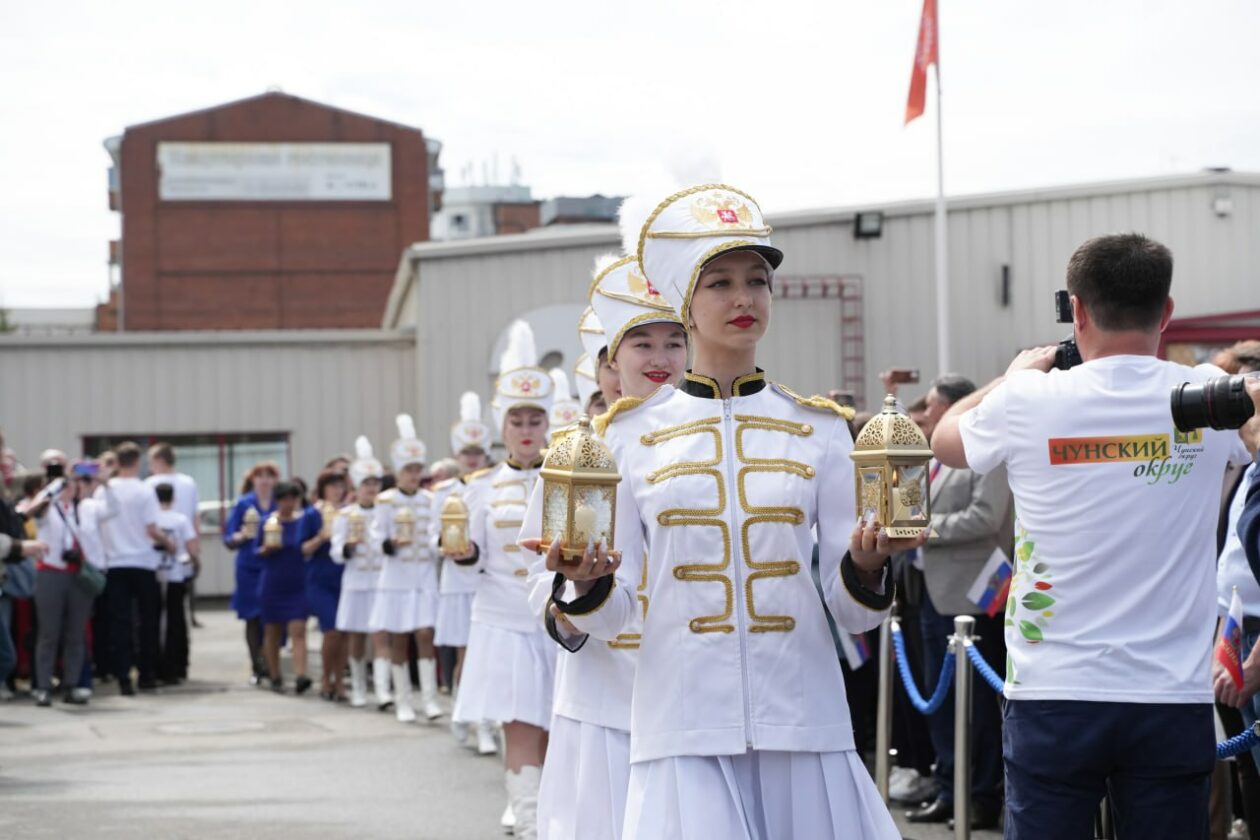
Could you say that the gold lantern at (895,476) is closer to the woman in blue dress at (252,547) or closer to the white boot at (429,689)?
the white boot at (429,689)

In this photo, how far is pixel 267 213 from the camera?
59062mm

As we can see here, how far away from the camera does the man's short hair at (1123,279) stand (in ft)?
14.9

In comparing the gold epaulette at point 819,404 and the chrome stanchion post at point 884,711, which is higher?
the gold epaulette at point 819,404

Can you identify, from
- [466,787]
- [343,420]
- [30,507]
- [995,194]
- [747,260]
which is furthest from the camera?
[343,420]

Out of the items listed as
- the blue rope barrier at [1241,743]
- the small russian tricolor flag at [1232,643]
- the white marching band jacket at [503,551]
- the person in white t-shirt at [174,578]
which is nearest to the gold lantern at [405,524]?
the person in white t-shirt at [174,578]

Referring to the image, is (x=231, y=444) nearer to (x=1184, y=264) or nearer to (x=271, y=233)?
(x=1184, y=264)

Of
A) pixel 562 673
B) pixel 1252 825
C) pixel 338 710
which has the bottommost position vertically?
pixel 338 710

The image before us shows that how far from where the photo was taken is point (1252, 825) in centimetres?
636

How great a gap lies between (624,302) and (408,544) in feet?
30.0

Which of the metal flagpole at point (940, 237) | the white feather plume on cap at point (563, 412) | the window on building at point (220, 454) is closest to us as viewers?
the white feather plume on cap at point (563, 412)

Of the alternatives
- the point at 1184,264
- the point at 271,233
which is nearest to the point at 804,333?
the point at 1184,264

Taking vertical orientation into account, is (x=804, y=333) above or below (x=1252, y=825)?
above

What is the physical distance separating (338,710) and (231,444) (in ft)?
51.8

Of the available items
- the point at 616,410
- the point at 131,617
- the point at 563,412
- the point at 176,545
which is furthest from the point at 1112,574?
the point at 176,545
